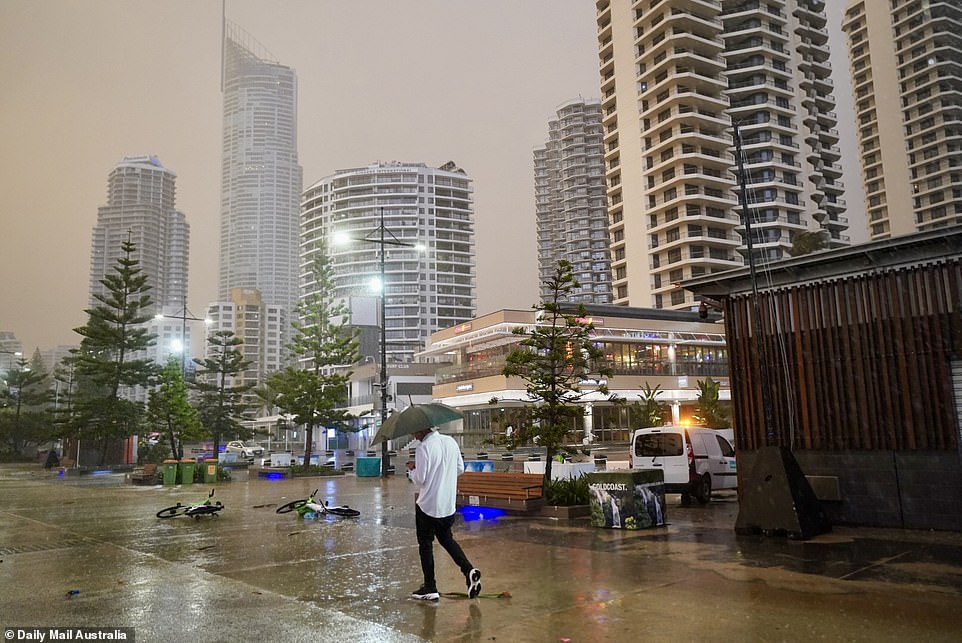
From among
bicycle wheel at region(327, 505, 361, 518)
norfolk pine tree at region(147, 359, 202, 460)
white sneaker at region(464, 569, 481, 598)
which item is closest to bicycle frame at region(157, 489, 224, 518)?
bicycle wheel at region(327, 505, 361, 518)

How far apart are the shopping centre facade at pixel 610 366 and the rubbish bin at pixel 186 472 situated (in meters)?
27.5

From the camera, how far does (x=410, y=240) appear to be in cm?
15162

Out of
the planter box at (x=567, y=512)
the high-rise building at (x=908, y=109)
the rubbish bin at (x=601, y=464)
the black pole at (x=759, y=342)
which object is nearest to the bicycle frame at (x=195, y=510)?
the planter box at (x=567, y=512)

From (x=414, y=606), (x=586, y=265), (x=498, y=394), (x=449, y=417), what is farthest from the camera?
(x=586, y=265)

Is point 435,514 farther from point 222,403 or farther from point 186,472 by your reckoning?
point 222,403

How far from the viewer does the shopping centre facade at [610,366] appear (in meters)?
54.2

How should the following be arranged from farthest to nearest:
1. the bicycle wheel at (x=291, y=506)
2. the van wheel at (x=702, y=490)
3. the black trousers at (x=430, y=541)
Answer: the van wheel at (x=702, y=490), the bicycle wheel at (x=291, y=506), the black trousers at (x=430, y=541)

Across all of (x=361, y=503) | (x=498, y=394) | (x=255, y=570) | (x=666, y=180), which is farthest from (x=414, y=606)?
(x=666, y=180)

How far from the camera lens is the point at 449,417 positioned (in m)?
9.28

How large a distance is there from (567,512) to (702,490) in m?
4.32

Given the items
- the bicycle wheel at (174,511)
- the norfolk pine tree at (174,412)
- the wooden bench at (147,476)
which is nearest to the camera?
the bicycle wheel at (174,511)

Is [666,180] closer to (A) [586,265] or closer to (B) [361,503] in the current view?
(B) [361,503]

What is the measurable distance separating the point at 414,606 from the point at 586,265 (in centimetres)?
15489

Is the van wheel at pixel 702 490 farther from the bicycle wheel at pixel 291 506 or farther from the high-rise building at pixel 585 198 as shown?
the high-rise building at pixel 585 198
